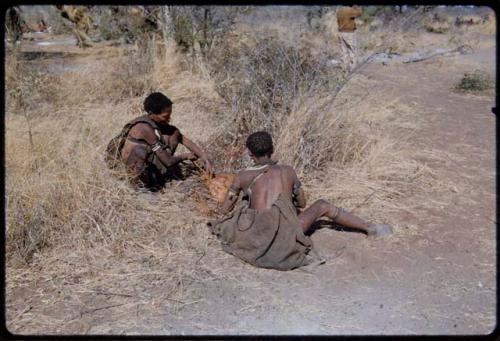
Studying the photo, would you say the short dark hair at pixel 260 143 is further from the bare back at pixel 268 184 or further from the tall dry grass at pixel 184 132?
the tall dry grass at pixel 184 132

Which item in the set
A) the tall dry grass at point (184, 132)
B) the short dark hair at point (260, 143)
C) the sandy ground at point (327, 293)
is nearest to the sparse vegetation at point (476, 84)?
the tall dry grass at point (184, 132)

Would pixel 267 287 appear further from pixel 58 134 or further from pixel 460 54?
pixel 460 54

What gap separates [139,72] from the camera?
8734 millimetres

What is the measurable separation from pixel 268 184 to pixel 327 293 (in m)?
0.86

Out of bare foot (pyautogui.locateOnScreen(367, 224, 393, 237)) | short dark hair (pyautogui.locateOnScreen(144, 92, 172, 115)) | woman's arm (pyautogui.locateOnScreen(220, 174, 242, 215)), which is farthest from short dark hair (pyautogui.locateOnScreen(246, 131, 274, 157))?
short dark hair (pyautogui.locateOnScreen(144, 92, 172, 115))

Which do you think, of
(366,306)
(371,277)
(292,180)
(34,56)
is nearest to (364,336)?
(366,306)

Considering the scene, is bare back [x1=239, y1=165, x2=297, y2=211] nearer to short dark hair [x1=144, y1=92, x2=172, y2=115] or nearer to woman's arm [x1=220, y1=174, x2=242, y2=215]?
woman's arm [x1=220, y1=174, x2=242, y2=215]

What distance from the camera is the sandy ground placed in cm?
305

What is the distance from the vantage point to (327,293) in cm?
334

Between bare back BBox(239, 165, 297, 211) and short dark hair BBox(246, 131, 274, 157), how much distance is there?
0.13 metres

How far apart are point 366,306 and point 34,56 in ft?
36.2

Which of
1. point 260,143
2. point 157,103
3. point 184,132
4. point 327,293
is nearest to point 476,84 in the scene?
point 184,132

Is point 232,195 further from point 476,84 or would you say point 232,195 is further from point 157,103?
point 476,84

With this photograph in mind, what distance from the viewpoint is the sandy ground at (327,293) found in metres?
3.05
